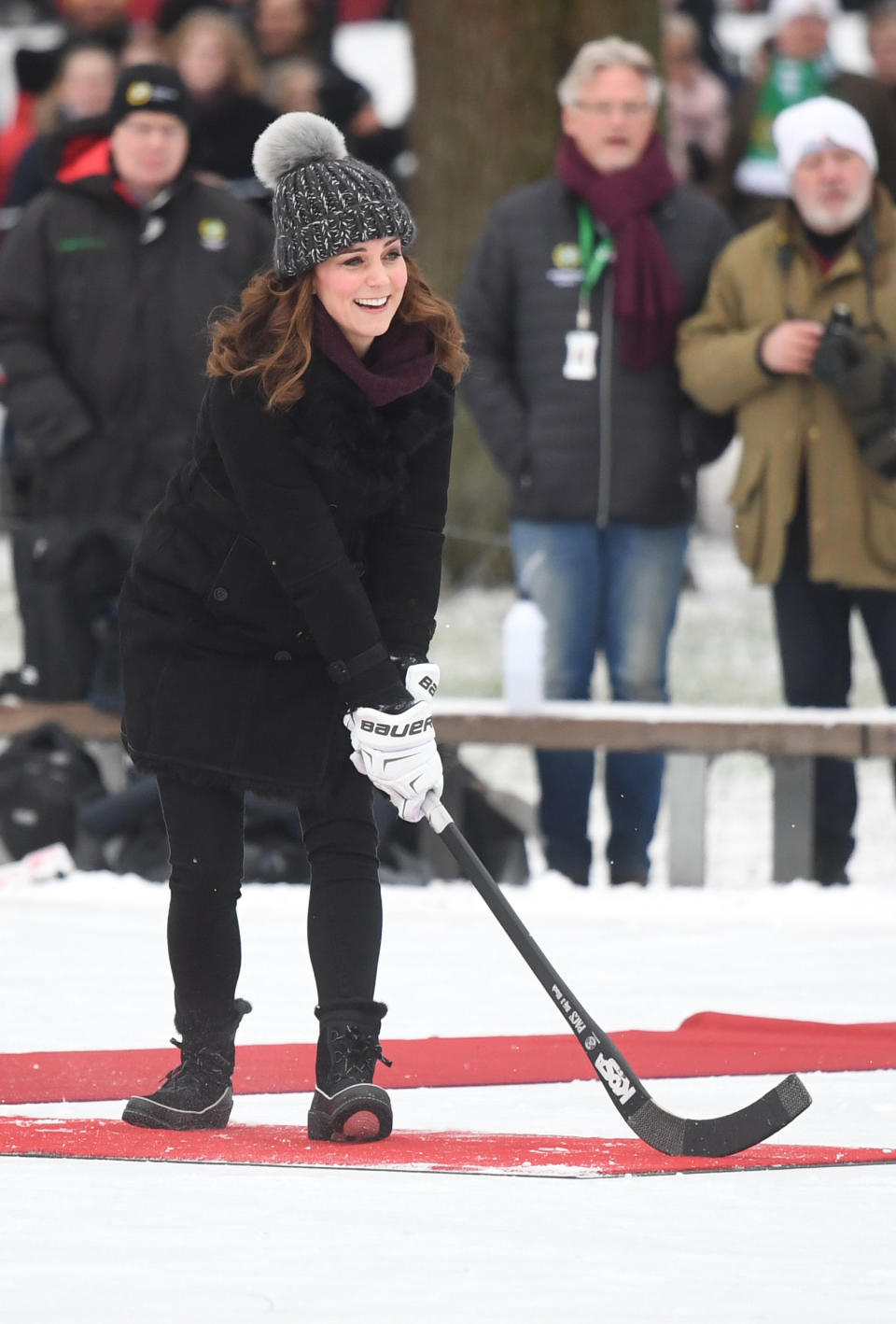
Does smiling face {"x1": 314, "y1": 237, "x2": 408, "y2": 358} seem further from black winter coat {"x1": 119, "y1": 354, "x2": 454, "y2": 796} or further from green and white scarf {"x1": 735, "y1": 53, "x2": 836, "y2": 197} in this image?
green and white scarf {"x1": 735, "y1": 53, "x2": 836, "y2": 197}

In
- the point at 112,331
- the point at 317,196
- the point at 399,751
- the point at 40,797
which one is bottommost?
the point at 40,797

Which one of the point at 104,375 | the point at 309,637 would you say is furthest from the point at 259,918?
the point at 309,637

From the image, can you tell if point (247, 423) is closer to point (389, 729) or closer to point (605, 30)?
point (389, 729)

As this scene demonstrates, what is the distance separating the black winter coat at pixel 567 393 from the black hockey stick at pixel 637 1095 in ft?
8.56

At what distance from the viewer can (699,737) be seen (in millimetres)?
6363

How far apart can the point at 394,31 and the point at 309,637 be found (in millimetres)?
11857

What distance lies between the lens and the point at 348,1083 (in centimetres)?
379

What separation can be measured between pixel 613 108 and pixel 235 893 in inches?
121

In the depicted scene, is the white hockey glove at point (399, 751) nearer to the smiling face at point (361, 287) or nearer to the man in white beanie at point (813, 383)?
the smiling face at point (361, 287)

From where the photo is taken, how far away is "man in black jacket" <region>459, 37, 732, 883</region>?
251 inches

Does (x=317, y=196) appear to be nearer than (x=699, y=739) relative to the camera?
Yes

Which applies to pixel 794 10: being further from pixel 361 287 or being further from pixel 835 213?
pixel 361 287

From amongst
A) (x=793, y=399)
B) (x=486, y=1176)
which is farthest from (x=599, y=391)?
(x=486, y=1176)

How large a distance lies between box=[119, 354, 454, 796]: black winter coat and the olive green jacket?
2.36 meters
